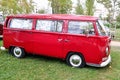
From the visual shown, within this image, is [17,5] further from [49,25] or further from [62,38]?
[62,38]

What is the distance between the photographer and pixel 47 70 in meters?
7.53

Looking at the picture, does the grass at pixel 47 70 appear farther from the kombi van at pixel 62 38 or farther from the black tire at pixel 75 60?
the kombi van at pixel 62 38

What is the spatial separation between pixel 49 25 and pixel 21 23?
1253 mm

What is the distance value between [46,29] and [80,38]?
1.34 m

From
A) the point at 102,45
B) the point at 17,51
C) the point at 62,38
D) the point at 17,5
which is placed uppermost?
the point at 17,5

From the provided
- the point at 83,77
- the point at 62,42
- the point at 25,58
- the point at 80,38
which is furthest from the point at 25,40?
the point at 83,77

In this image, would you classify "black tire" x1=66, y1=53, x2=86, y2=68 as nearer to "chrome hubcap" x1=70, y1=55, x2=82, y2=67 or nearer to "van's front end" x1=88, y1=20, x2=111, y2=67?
"chrome hubcap" x1=70, y1=55, x2=82, y2=67

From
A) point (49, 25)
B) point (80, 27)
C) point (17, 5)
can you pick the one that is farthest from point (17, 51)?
point (17, 5)

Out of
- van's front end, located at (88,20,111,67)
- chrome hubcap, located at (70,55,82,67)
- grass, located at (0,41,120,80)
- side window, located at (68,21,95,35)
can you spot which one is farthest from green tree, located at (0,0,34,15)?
van's front end, located at (88,20,111,67)

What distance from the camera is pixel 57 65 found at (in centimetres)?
824

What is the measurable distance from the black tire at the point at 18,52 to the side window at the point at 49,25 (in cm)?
117

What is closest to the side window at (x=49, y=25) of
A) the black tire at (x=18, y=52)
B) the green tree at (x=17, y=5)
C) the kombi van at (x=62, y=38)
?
the kombi van at (x=62, y=38)

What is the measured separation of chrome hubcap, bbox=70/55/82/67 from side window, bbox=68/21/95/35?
2.79 feet

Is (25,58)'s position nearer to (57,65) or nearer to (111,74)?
(57,65)
